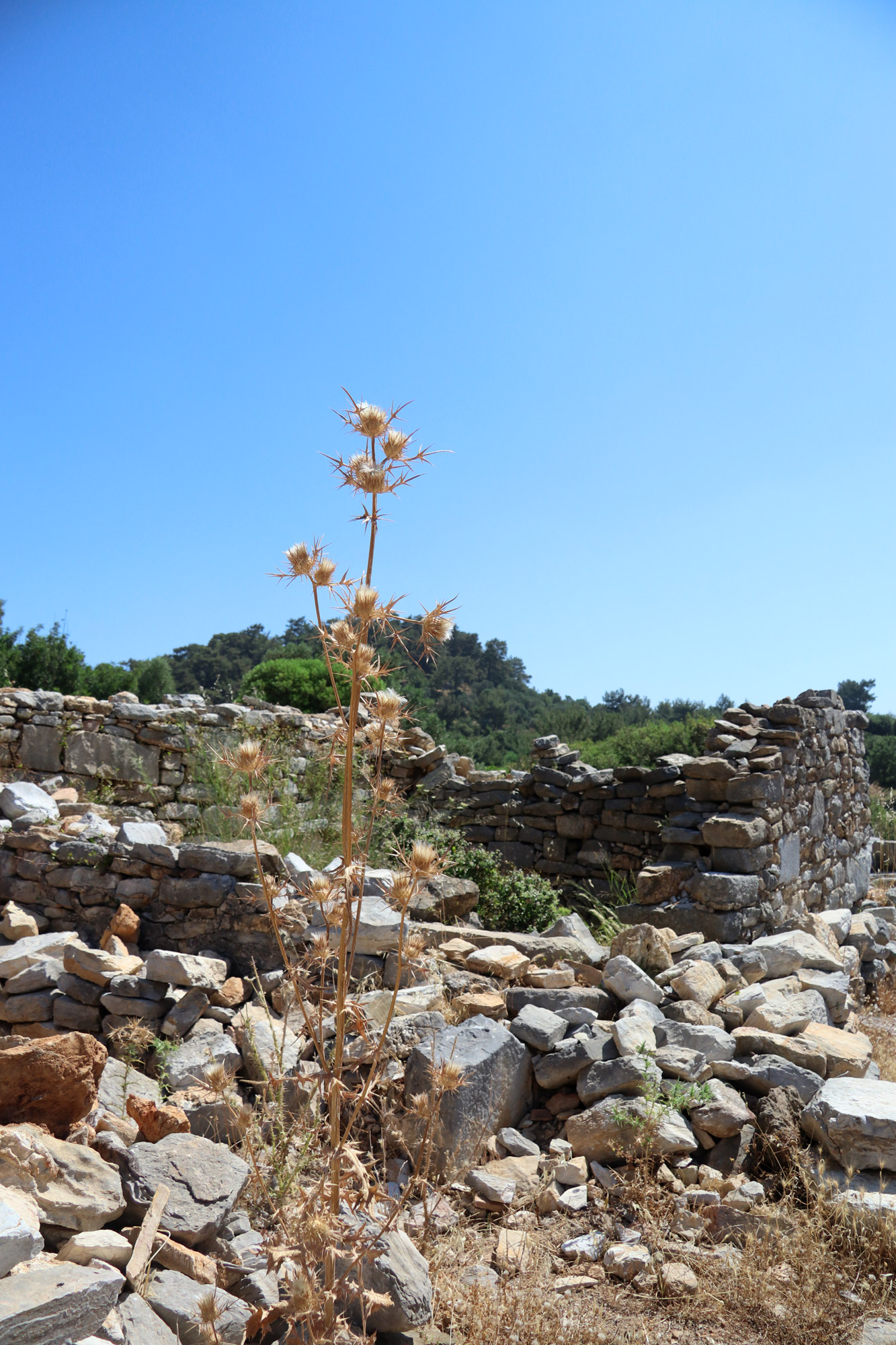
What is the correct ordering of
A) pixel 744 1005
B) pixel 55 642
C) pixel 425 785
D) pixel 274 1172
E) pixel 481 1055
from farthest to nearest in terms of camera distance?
pixel 55 642 → pixel 425 785 → pixel 744 1005 → pixel 481 1055 → pixel 274 1172

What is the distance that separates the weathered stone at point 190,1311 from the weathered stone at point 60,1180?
0.30 meters

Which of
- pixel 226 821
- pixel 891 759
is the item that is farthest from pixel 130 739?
pixel 891 759

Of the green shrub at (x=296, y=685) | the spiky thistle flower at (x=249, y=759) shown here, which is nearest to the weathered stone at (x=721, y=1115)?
the spiky thistle flower at (x=249, y=759)

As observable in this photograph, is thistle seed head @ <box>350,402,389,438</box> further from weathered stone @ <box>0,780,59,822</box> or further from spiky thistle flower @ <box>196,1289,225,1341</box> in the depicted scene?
weathered stone @ <box>0,780,59,822</box>

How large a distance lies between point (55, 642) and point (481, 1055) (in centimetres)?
1552

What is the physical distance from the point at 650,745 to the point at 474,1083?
10384mm

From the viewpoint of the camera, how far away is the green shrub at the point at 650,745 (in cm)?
1323

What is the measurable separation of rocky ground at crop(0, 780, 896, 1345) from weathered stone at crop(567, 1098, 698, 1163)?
0.5 inches

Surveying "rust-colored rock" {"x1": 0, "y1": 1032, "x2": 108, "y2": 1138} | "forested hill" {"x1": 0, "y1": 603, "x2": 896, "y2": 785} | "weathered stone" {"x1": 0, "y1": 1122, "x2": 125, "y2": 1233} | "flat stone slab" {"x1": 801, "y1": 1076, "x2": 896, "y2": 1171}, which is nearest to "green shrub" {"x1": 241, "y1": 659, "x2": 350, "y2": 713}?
"forested hill" {"x1": 0, "y1": 603, "x2": 896, "y2": 785}

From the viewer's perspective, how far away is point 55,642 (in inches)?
682

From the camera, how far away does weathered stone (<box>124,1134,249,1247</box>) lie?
304 cm

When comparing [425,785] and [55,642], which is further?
[55,642]

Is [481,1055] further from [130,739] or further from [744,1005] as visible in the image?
[130,739]

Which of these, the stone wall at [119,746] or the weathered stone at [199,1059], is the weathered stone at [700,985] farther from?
the stone wall at [119,746]
